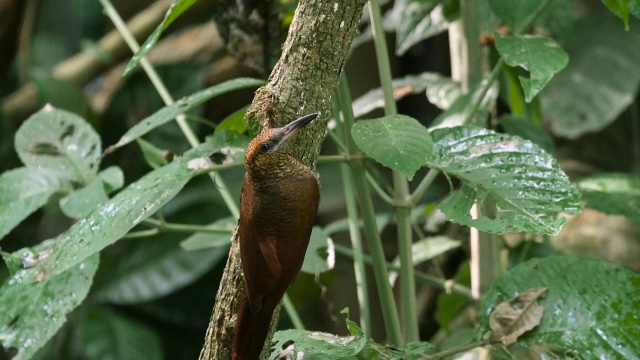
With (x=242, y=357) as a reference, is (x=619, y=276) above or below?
below

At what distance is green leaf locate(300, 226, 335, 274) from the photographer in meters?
1.23

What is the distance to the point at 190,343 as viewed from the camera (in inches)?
117

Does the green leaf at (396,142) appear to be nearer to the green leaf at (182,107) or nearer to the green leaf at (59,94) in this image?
the green leaf at (182,107)

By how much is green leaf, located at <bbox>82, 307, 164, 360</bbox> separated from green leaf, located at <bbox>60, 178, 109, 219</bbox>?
1428 millimetres

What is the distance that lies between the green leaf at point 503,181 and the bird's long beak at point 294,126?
192 mm

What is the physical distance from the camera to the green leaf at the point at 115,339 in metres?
2.50

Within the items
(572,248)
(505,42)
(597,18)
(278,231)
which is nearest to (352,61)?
(597,18)

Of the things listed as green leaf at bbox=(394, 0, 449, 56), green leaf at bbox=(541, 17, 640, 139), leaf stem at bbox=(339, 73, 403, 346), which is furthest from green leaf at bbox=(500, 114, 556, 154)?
green leaf at bbox=(541, 17, 640, 139)

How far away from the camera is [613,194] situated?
1425 mm

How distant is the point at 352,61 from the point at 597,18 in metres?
0.91

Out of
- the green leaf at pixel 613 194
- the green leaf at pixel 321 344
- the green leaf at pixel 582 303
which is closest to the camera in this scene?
the green leaf at pixel 321 344

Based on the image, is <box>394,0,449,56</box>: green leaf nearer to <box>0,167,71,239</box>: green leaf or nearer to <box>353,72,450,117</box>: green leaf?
<box>353,72,450,117</box>: green leaf

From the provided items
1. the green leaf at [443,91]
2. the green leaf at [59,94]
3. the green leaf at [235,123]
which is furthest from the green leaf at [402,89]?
the green leaf at [59,94]

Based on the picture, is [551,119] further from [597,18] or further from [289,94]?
[289,94]
